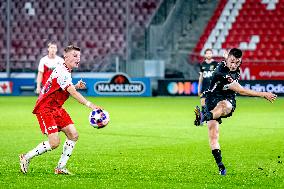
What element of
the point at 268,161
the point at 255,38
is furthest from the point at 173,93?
the point at 268,161

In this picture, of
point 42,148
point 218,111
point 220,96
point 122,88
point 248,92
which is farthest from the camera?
point 122,88

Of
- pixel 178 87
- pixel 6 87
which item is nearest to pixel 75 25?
pixel 6 87

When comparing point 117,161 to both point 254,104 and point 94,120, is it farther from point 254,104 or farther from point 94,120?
point 254,104

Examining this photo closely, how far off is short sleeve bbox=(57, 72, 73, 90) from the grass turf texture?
1347 millimetres

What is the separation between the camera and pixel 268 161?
45.7 feet

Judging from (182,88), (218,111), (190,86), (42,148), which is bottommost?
(182,88)

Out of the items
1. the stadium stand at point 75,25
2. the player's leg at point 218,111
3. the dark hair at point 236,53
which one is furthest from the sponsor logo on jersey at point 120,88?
the dark hair at point 236,53

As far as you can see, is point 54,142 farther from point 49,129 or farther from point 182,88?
point 182,88

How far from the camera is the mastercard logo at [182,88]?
1508 inches

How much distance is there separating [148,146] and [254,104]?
17.0m

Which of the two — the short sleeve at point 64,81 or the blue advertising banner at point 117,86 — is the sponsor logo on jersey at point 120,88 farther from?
the short sleeve at point 64,81

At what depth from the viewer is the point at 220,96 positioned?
12055mm

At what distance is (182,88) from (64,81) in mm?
27184

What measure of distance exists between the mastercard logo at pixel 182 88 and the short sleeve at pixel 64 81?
2678 centimetres
